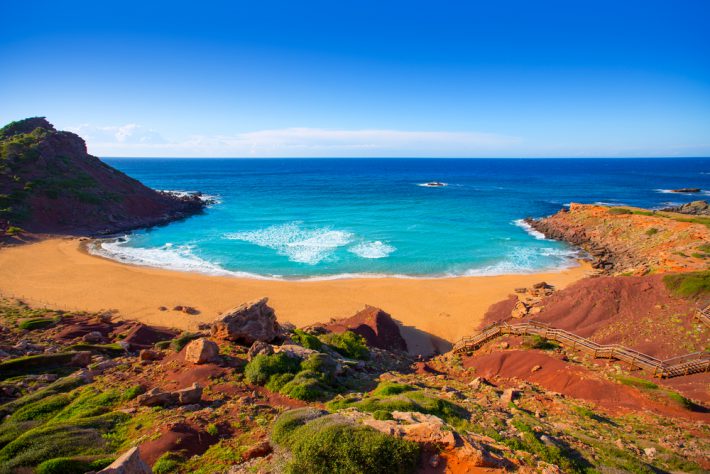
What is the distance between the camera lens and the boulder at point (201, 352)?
16703mm

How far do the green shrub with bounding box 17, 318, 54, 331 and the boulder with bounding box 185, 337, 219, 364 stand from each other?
14.2m

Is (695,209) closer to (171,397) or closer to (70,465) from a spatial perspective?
(171,397)

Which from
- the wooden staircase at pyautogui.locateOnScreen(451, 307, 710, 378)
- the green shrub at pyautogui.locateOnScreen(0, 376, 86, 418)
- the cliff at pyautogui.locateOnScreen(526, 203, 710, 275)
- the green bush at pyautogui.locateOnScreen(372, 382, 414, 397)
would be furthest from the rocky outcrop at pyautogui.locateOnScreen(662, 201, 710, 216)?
the green shrub at pyautogui.locateOnScreen(0, 376, 86, 418)

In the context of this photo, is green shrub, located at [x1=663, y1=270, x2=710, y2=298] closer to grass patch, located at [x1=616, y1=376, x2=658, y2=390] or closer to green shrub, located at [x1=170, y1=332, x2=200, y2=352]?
grass patch, located at [x1=616, y1=376, x2=658, y2=390]

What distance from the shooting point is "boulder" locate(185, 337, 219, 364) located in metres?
16.7

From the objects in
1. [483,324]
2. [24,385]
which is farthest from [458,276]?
[24,385]

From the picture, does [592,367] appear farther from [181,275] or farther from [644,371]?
[181,275]

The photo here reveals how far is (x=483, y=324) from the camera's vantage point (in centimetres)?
2912

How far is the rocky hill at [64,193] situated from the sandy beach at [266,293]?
17.5 m

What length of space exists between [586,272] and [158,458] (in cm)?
4548

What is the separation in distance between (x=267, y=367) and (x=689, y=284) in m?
29.3

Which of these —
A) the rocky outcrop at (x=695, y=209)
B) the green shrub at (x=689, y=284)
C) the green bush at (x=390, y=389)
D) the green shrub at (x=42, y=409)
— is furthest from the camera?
the rocky outcrop at (x=695, y=209)

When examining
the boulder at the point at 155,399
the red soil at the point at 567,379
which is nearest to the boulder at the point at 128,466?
the boulder at the point at 155,399

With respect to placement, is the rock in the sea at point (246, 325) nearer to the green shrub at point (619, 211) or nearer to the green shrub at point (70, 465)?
the green shrub at point (70, 465)
